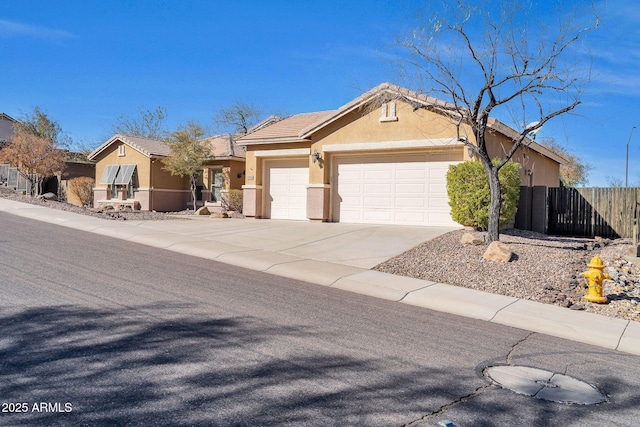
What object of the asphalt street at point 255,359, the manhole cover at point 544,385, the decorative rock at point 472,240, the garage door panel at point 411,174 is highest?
the garage door panel at point 411,174

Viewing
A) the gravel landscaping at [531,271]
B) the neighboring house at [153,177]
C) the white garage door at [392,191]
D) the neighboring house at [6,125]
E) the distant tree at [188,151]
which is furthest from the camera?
the neighboring house at [6,125]

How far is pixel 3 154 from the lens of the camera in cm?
2652

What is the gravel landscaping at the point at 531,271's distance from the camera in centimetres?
907

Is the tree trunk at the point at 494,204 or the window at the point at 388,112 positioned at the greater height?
the window at the point at 388,112

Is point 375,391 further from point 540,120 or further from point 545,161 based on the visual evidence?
point 545,161

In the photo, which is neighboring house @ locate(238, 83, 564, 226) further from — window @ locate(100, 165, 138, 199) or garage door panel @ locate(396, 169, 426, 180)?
window @ locate(100, 165, 138, 199)

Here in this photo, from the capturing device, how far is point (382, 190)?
17.8 m

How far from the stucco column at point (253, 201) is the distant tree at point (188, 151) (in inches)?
215

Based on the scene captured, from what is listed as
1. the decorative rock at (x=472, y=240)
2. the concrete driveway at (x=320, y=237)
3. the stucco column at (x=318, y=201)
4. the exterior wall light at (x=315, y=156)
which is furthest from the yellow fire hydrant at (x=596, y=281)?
the exterior wall light at (x=315, y=156)

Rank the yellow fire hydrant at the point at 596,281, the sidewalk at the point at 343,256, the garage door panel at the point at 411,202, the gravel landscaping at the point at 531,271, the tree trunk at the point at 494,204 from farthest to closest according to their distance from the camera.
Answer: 1. the garage door panel at the point at 411,202
2. the tree trunk at the point at 494,204
3. the gravel landscaping at the point at 531,271
4. the yellow fire hydrant at the point at 596,281
5. the sidewalk at the point at 343,256

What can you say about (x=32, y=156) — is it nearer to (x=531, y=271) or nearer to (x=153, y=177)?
(x=153, y=177)

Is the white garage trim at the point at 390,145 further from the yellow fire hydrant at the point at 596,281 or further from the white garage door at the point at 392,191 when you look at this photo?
the yellow fire hydrant at the point at 596,281

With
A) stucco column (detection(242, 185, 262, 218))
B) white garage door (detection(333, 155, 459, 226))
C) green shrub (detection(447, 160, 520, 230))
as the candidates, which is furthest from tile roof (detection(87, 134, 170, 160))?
green shrub (detection(447, 160, 520, 230))

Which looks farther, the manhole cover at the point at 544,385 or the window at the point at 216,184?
the window at the point at 216,184
